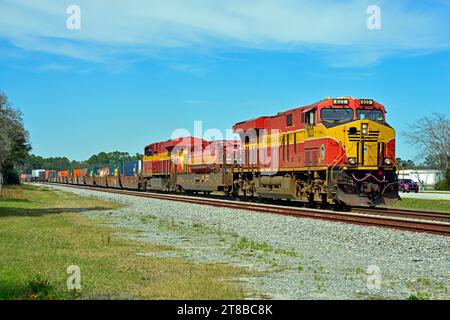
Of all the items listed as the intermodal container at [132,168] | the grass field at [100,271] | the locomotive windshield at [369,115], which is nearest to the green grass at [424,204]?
the locomotive windshield at [369,115]

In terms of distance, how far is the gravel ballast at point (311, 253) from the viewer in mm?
8969

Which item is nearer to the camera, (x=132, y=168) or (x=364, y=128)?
(x=364, y=128)

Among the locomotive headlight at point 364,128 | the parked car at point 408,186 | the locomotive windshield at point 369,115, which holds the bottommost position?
the parked car at point 408,186

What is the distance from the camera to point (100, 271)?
401 inches

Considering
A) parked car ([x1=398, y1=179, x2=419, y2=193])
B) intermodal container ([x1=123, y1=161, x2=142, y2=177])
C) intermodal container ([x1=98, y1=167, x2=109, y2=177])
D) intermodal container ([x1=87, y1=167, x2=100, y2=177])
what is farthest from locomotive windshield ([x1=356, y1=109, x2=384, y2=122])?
intermodal container ([x1=87, y1=167, x2=100, y2=177])

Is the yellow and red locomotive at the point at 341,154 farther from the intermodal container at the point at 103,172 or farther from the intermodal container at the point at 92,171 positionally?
the intermodal container at the point at 92,171

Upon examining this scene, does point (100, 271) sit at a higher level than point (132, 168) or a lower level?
lower

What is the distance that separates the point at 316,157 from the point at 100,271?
1516cm

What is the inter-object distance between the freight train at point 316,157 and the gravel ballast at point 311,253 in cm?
340

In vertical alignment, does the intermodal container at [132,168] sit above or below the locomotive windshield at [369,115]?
below

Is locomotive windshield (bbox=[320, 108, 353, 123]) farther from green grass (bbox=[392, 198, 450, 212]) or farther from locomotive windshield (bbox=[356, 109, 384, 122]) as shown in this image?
green grass (bbox=[392, 198, 450, 212])

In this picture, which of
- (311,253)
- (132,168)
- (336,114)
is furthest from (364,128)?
(132,168)

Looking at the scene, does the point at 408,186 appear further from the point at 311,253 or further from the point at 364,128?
the point at 311,253

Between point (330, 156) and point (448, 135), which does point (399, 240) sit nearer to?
point (330, 156)
